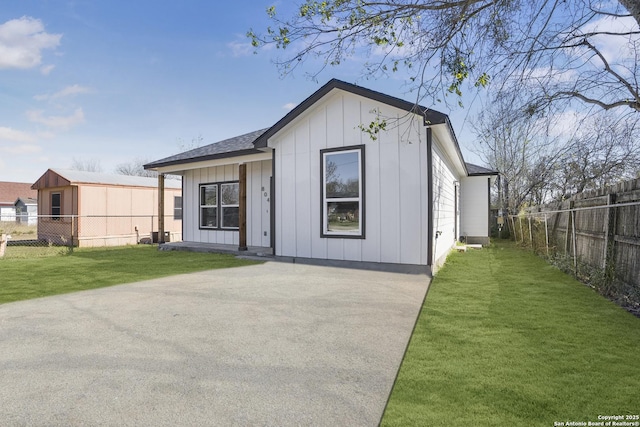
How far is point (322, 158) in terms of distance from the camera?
802 cm

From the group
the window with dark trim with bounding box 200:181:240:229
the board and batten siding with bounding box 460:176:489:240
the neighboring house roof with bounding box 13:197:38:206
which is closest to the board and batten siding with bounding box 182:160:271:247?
the window with dark trim with bounding box 200:181:240:229

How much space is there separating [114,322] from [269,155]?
626 cm

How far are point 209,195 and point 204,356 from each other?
9735 millimetres

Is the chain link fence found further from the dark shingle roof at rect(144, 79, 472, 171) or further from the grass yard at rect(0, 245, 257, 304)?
the dark shingle roof at rect(144, 79, 472, 171)

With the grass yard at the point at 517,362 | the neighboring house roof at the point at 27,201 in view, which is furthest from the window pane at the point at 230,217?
the neighboring house roof at the point at 27,201

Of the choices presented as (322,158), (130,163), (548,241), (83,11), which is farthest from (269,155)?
(130,163)

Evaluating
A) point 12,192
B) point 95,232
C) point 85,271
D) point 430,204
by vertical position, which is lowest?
point 85,271

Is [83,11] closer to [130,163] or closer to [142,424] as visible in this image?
[142,424]

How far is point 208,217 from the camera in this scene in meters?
12.2

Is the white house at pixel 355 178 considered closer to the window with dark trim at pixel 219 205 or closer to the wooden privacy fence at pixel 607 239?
the window with dark trim at pixel 219 205

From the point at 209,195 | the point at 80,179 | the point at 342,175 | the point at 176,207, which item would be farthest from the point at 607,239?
the point at 80,179

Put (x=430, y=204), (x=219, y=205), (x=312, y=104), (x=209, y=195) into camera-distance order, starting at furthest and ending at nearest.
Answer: (x=209, y=195)
(x=219, y=205)
(x=312, y=104)
(x=430, y=204)

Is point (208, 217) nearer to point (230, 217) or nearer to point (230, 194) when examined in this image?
point (230, 217)

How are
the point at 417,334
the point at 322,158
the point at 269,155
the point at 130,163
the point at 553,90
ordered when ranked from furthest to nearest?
the point at 130,163, the point at 269,155, the point at 322,158, the point at 553,90, the point at 417,334
